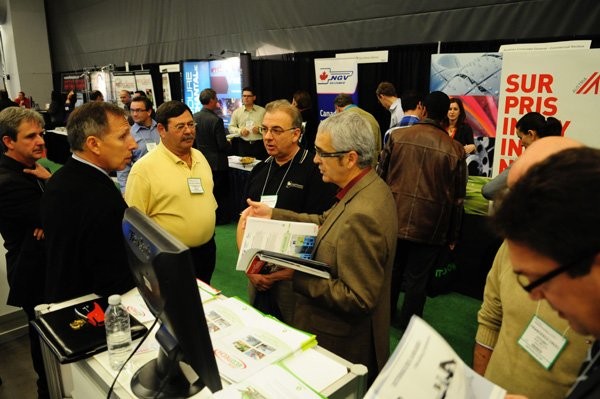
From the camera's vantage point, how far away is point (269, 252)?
1.55m

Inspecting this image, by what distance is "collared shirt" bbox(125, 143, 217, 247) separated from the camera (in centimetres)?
223

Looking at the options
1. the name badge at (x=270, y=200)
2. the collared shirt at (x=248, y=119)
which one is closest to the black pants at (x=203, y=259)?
the name badge at (x=270, y=200)

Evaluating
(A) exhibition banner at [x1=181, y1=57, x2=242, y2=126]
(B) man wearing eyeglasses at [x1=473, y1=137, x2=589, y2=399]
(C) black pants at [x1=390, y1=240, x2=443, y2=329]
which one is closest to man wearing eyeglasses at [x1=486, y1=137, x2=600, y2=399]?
(B) man wearing eyeglasses at [x1=473, y1=137, x2=589, y2=399]

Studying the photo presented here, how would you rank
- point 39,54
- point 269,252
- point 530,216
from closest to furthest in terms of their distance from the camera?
1. point 530,216
2. point 269,252
3. point 39,54

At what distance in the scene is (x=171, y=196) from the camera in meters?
2.28

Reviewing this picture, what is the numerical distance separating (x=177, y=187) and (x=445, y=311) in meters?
2.38

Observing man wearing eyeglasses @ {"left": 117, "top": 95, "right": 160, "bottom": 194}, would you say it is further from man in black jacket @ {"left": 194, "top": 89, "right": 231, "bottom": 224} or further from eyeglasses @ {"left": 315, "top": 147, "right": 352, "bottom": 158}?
eyeglasses @ {"left": 315, "top": 147, "right": 352, "bottom": 158}

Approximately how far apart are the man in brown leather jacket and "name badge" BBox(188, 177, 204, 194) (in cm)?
134

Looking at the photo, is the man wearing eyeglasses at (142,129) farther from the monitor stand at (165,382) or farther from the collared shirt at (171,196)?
the monitor stand at (165,382)

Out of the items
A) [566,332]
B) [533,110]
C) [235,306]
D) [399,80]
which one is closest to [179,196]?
[235,306]

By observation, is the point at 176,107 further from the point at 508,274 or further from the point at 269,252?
the point at 508,274

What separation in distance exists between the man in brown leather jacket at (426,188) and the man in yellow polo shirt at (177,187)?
1305 mm

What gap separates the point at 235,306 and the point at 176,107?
1.44 metres

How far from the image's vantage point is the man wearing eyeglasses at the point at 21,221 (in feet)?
6.97
